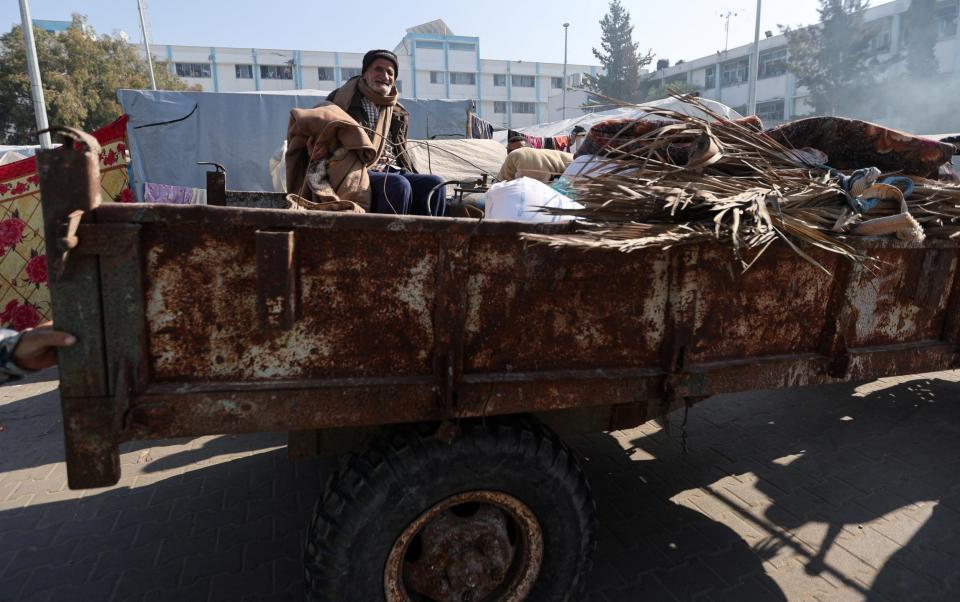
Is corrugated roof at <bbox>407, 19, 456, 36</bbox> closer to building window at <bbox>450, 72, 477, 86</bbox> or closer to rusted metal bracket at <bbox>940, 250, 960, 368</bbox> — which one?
building window at <bbox>450, 72, 477, 86</bbox>

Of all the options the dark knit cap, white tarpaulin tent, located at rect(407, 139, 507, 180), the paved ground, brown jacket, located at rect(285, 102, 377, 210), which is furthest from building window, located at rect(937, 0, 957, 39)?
brown jacket, located at rect(285, 102, 377, 210)

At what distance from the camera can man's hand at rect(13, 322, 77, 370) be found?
57.7 inches

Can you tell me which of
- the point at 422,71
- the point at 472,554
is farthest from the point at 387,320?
the point at 422,71

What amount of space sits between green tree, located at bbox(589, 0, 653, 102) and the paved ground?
46.2 m

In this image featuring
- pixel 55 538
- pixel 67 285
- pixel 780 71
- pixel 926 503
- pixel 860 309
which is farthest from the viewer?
pixel 780 71

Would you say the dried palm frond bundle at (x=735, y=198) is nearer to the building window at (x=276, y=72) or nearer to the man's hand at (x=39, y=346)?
the man's hand at (x=39, y=346)

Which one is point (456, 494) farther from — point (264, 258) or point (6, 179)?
point (6, 179)

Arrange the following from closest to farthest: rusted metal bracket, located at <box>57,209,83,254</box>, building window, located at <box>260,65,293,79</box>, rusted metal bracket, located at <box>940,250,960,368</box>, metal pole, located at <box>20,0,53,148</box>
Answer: rusted metal bracket, located at <box>57,209,83,254</box> < rusted metal bracket, located at <box>940,250,960,368</box> < metal pole, located at <box>20,0,53,148</box> < building window, located at <box>260,65,293,79</box>

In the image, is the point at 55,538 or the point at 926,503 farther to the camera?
the point at 926,503

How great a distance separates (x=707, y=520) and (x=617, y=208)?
190 centimetres

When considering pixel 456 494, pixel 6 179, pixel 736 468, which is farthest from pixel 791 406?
pixel 6 179

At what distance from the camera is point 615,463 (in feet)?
11.6

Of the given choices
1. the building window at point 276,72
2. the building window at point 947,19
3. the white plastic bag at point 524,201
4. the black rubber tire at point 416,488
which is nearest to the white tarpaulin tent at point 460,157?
the white plastic bag at point 524,201

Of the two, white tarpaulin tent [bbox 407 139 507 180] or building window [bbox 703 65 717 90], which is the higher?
building window [bbox 703 65 717 90]
